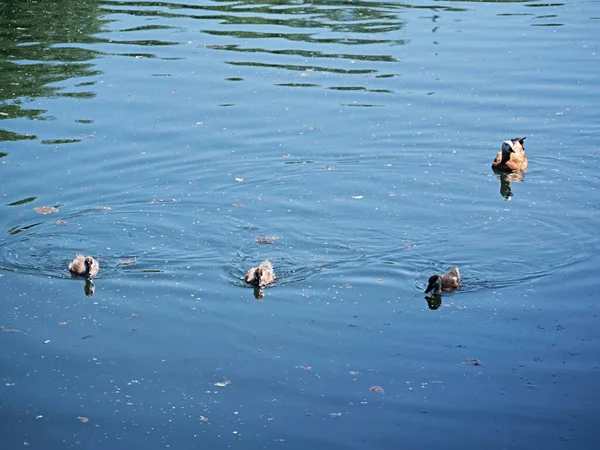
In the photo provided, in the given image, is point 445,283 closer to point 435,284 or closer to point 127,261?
point 435,284

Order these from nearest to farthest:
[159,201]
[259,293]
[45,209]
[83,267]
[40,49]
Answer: [259,293], [83,267], [45,209], [159,201], [40,49]

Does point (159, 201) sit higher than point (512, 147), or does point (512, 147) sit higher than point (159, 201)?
point (512, 147)

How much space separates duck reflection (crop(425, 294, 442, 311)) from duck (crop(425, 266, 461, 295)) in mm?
65

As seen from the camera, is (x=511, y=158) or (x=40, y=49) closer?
(x=511, y=158)

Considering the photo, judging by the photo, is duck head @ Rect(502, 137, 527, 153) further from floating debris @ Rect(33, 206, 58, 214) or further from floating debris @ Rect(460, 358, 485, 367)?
floating debris @ Rect(33, 206, 58, 214)

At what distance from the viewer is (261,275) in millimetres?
13758

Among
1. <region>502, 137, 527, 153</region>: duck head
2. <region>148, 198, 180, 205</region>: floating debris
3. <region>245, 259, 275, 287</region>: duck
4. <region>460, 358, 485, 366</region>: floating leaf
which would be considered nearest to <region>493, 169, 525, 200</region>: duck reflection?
<region>502, 137, 527, 153</region>: duck head

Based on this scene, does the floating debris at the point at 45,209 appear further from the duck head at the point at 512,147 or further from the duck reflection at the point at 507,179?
the duck head at the point at 512,147

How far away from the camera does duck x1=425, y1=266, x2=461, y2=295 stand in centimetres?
1360

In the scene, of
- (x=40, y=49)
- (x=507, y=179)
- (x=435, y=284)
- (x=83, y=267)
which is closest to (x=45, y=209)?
(x=83, y=267)

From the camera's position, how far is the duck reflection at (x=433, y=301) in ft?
44.4

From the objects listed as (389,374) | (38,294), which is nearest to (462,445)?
(389,374)

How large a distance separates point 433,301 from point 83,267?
4.65 meters

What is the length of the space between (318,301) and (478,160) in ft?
20.5
